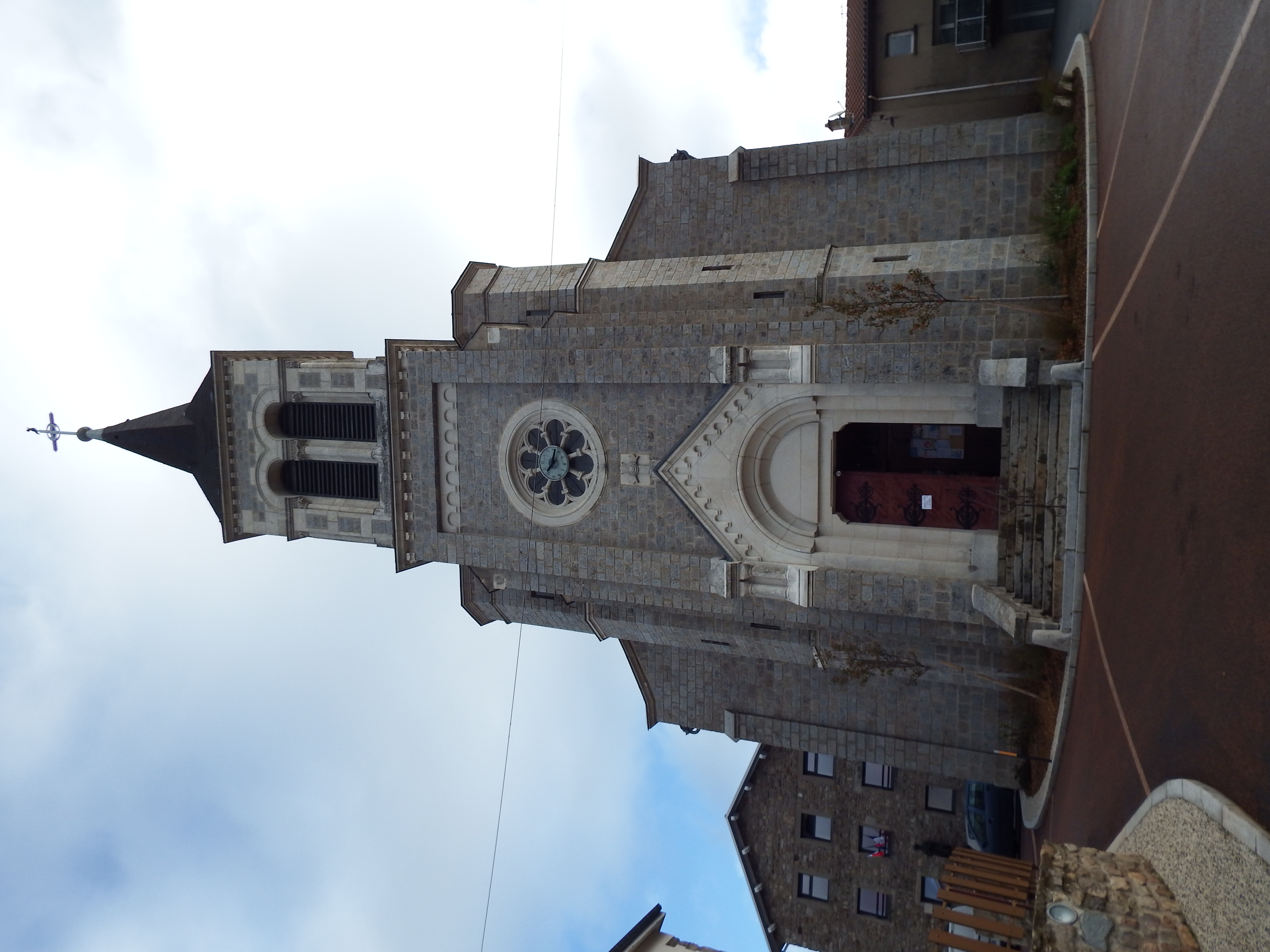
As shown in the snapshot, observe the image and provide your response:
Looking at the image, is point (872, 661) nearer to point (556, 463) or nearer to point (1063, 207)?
point (556, 463)

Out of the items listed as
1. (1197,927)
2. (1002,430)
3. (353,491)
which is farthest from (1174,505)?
(353,491)

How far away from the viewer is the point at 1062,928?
356 inches

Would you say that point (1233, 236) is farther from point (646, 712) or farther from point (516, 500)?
point (646, 712)

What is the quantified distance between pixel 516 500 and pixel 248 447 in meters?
8.00

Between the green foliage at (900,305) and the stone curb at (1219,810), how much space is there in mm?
8484

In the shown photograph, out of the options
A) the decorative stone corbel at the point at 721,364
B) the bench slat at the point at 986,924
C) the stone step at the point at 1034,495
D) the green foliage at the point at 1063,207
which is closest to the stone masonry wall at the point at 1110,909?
the stone step at the point at 1034,495

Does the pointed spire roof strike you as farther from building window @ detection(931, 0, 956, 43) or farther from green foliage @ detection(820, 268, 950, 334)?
building window @ detection(931, 0, 956, 43)

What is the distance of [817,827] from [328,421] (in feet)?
56.2

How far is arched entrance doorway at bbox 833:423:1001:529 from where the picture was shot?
1619cm

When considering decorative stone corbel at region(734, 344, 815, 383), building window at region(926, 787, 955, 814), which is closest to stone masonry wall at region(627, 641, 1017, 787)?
building window at region(926, 787, 955, 814)

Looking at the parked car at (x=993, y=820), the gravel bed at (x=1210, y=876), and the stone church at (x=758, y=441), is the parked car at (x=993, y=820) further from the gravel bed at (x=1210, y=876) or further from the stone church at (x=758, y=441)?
the gravel bed at (x=1210, y=876)

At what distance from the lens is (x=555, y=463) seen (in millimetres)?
19000

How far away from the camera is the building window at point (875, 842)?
22672 mm

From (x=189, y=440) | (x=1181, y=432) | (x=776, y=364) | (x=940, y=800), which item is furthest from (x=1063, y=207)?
(x=189, y=440)
